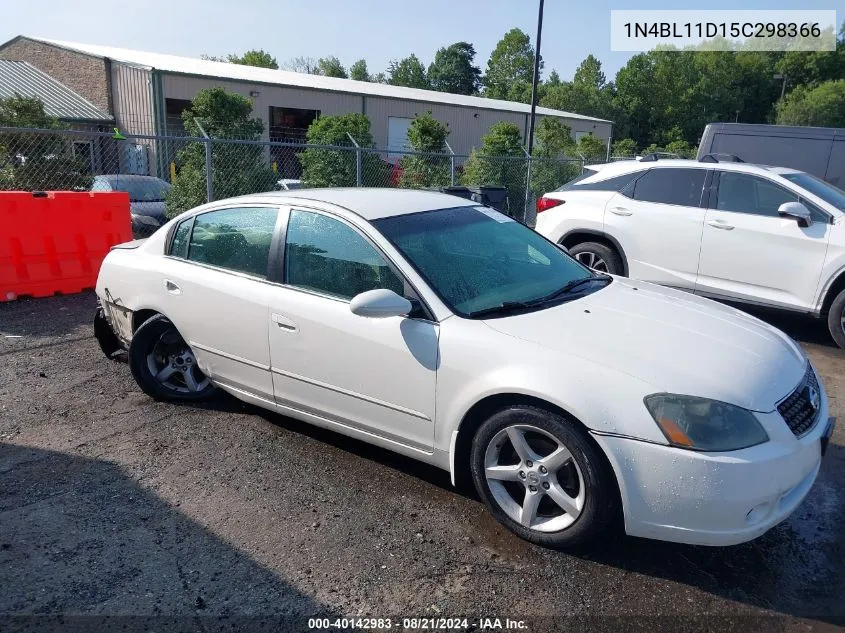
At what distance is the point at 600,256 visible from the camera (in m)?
7.48

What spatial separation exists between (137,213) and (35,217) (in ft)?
18.4

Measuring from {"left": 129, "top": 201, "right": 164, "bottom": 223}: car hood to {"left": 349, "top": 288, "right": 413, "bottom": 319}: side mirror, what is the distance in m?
10.6

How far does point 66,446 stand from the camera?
3.99 metres

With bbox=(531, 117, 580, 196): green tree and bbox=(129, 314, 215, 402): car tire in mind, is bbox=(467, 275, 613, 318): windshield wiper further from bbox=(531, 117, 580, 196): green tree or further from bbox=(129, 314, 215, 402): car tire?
bbox=(531, 117, 580, 196): green tree

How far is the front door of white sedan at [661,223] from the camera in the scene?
272 inches

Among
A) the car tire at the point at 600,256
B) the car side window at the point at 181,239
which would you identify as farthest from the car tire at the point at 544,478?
the car tire at the point at 600,256

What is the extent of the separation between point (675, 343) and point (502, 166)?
1297 centimetres

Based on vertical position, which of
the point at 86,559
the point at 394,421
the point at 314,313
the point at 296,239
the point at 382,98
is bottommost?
the point at 86,559

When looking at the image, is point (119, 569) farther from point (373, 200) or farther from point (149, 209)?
point (149, 209)

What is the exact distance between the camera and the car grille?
2.84 meters

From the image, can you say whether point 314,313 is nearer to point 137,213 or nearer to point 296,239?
point 296,239

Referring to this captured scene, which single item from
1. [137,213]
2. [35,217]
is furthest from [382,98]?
[35,217]

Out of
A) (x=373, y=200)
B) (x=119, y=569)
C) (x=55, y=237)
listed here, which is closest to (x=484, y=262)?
(x=373, y=200)

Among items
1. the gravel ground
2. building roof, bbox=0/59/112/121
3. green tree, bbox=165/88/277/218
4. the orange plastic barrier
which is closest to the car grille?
the gravel ground
